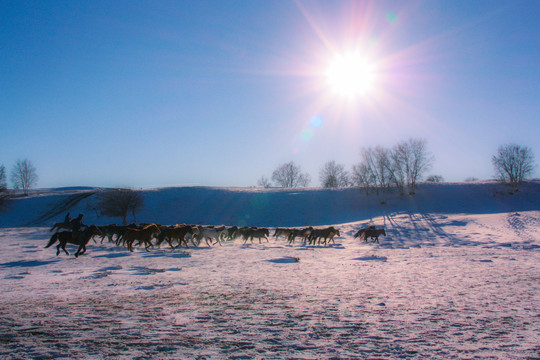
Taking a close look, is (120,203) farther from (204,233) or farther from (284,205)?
(284,205)

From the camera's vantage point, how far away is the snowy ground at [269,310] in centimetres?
435

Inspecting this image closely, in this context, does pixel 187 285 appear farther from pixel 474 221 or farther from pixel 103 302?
pixel 474 221

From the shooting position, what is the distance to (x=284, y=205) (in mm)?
53375

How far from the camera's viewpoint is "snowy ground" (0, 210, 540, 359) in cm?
435

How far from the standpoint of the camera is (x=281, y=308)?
6512 millimetres

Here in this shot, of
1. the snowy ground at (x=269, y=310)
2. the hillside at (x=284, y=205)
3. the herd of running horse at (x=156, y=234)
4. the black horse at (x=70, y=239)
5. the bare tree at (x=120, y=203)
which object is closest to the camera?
the snowy ground at (x=269, y=310)

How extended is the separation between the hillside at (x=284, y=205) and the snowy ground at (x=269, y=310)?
111ft


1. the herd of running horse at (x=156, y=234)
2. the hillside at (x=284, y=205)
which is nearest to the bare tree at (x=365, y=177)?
the hillside at (x=284, y=205)

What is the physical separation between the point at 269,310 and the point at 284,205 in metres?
47.1

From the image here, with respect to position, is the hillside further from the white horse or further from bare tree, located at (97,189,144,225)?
the white horse

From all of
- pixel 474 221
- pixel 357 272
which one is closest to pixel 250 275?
pixel 357 272

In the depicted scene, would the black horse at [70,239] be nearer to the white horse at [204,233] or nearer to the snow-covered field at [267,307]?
the snow-covered field at [267,307]

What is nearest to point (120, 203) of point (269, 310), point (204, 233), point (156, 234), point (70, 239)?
point (156, 234)

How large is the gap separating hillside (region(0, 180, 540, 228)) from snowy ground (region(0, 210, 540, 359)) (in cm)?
3374
